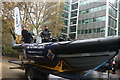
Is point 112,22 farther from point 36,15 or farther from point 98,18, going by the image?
point 36,15

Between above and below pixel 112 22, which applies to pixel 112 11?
above

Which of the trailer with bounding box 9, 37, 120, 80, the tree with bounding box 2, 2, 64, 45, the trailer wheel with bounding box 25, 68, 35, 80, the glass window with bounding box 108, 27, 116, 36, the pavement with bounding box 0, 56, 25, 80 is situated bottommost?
the pavement with bounding box 0, 56, 25, 80

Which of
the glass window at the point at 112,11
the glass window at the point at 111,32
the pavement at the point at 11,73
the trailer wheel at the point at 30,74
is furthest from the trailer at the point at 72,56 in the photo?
the glass window at the point at 112,11

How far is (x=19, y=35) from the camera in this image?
6957mm

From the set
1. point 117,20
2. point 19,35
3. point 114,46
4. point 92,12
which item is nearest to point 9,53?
point 19,35

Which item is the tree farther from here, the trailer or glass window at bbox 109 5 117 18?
glass window at bbox 109 5 117 18

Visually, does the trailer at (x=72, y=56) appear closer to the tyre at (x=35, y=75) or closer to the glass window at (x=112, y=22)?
the tyre at (x=35, y=75)

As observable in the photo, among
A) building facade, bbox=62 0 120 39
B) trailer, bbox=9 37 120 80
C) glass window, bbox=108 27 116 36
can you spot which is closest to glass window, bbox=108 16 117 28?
building facade, bbox=62 0 120 39

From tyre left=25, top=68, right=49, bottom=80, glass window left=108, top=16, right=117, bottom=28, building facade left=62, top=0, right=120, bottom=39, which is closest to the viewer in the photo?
tyre left=25, top=68, right=49, bottom=80

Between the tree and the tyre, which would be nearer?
the tyre

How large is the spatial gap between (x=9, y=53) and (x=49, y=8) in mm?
8523

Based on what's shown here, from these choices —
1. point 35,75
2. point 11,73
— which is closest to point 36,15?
point 11,73

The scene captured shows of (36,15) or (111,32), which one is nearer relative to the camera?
(36,15)

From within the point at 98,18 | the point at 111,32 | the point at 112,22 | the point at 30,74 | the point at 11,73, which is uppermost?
the point at 98,18
